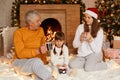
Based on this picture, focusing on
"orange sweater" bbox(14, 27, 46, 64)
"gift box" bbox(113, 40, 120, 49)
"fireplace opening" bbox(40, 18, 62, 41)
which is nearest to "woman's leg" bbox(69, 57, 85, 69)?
"orange sweater" bbox(14, 27, 46, 64)

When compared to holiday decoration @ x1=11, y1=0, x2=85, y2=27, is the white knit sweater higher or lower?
lower

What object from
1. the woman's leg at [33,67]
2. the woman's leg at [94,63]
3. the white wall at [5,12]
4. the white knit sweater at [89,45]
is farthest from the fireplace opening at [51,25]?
the woman's leg at [33,67]

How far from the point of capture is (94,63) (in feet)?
11.3

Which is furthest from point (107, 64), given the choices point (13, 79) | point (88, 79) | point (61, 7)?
point (61, 7)

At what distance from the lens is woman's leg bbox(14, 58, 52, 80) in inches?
112

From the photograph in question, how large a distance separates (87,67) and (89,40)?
331 mm

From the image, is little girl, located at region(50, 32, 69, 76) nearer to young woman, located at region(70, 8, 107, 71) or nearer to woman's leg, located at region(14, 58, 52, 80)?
young woman, located at region(70, 8, 107, 71)

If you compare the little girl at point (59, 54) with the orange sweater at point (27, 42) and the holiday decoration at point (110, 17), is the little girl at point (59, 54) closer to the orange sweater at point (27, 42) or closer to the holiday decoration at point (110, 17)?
the orange sweater at point (27, 42)

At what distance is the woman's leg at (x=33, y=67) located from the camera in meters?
2.85

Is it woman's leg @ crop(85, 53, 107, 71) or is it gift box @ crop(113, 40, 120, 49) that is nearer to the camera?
woman's leg @ crop(85, 53, 107, 71)

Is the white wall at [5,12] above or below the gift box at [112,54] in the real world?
above

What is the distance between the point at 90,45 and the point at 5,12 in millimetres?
2604

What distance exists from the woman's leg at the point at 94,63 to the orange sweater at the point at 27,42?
58 cm

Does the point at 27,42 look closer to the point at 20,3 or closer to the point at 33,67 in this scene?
the point at 33,67
